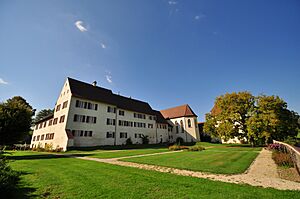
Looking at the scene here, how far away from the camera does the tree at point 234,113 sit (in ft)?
91.1

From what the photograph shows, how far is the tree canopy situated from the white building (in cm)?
1625

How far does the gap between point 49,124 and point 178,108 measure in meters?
38.1

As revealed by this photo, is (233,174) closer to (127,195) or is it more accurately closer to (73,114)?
(127,195)

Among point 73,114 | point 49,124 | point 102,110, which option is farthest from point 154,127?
point 49,124

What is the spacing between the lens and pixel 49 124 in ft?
98.8

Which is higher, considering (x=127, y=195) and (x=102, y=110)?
(x=102, y=110)

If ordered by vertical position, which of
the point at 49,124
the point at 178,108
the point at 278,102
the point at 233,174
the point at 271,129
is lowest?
the point at 233,174

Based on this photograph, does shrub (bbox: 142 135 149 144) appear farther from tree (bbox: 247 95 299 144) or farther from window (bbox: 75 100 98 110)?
tree (bbox: 247 95 299 144)

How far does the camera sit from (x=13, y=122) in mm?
16344

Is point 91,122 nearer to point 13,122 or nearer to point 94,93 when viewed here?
point 94,93

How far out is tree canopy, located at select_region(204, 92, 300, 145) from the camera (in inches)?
952

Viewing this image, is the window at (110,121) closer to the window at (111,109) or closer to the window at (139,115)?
the window at (111,109)

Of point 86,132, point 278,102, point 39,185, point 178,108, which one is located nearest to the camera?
point 39,185

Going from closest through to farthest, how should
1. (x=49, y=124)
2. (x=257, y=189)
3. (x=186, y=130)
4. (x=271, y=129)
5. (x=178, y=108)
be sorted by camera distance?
(x=257, y=189) → (x=271, y=129) → (x=49, y=124) → (x=186, y=130) → (x=178, y=108)
